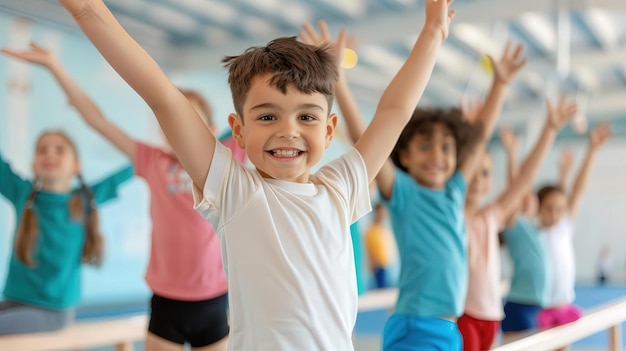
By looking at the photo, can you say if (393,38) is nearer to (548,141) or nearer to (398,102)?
(548,141)

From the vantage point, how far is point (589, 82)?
11.4 metres

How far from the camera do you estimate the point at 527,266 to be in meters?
3.72

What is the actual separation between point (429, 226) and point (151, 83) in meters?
1.27

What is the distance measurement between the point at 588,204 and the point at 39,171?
11.6 metres

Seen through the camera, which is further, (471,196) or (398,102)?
(471,196)

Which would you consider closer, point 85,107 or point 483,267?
point 85,107

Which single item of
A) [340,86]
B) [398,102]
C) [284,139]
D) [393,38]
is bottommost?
[284,139]

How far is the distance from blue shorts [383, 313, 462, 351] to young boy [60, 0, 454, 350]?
80 centimetres

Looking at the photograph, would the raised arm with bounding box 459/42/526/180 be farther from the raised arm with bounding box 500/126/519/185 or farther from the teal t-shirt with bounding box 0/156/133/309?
the teal t-shirt with bounding box 0/156/133/309

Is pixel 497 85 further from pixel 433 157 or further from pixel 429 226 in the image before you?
pixel 429 226

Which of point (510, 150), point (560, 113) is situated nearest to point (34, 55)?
point (560, 113)

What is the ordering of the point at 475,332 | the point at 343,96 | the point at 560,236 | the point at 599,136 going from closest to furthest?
the point at 343,96 → the point at 475,332 → the point at 599,136 → the point at 560,236

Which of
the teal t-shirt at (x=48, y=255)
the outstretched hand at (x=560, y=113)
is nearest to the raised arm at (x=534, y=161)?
the outstretched hand at (x=560, y=113)

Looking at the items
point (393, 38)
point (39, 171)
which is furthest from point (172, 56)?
point (39, 171)
